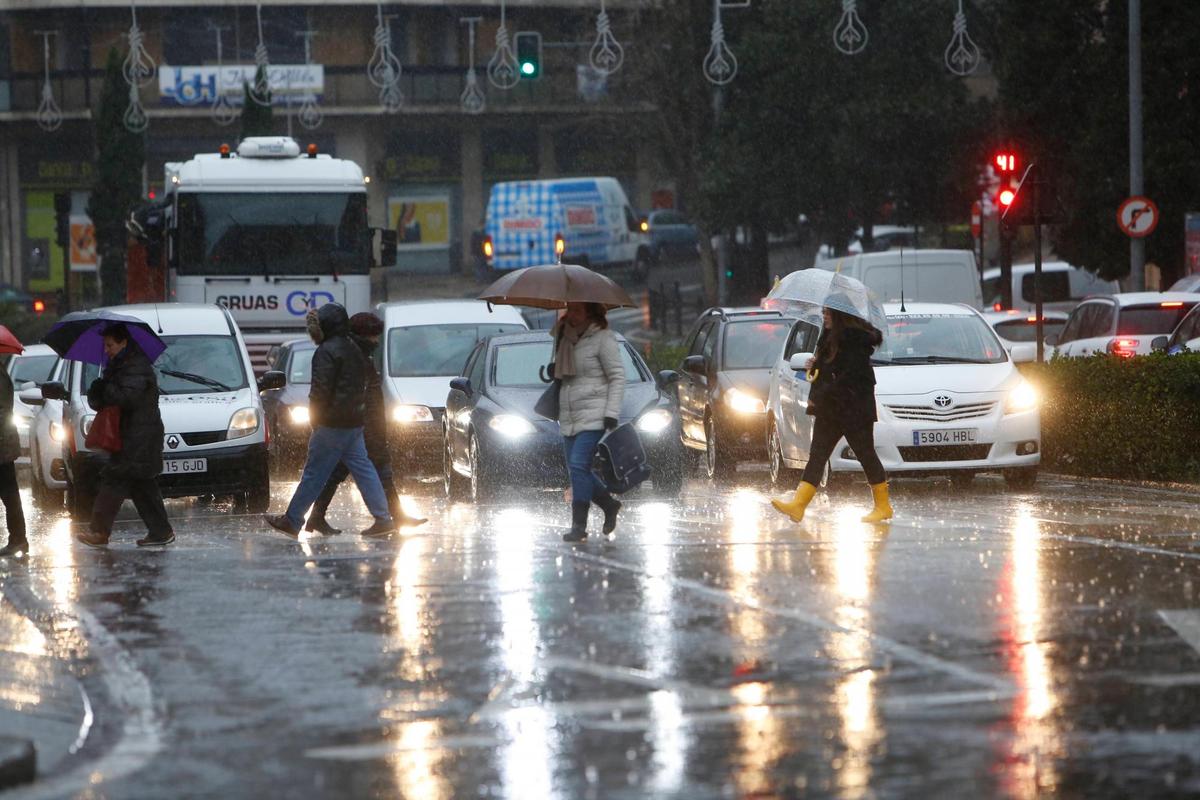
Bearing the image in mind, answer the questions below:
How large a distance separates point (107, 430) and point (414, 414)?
7.76 m

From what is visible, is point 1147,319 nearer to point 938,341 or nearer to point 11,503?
point 938,341

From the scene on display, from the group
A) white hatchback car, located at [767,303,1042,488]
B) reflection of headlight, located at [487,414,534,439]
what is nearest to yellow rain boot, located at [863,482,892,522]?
white hatchback car, located at [767,303,1042,488]

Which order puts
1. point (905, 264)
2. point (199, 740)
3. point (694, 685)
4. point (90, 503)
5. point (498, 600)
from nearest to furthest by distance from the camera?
point (199, 740), point (694, 685), point (498, 600), point (90, 503), point (905, 264)

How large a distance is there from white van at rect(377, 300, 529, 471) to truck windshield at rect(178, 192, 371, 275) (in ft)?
8.38

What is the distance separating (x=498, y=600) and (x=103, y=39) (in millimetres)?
58295

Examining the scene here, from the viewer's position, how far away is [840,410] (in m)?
14.7

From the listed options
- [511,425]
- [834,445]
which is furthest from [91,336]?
[834,445]

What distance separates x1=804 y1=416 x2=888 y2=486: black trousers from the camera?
14.7 meters

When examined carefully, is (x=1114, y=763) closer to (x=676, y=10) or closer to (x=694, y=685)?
(x=694, y=685)

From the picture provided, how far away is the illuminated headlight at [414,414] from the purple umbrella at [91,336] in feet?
21.4

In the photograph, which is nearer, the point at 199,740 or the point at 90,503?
the point at 199,740

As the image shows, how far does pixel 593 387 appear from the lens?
13984 mm

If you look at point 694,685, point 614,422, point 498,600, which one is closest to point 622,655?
point 694,685

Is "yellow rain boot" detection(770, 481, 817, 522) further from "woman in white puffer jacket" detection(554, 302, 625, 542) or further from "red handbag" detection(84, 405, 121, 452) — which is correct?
"red handbag" detection(84, 405, 121, 452)
